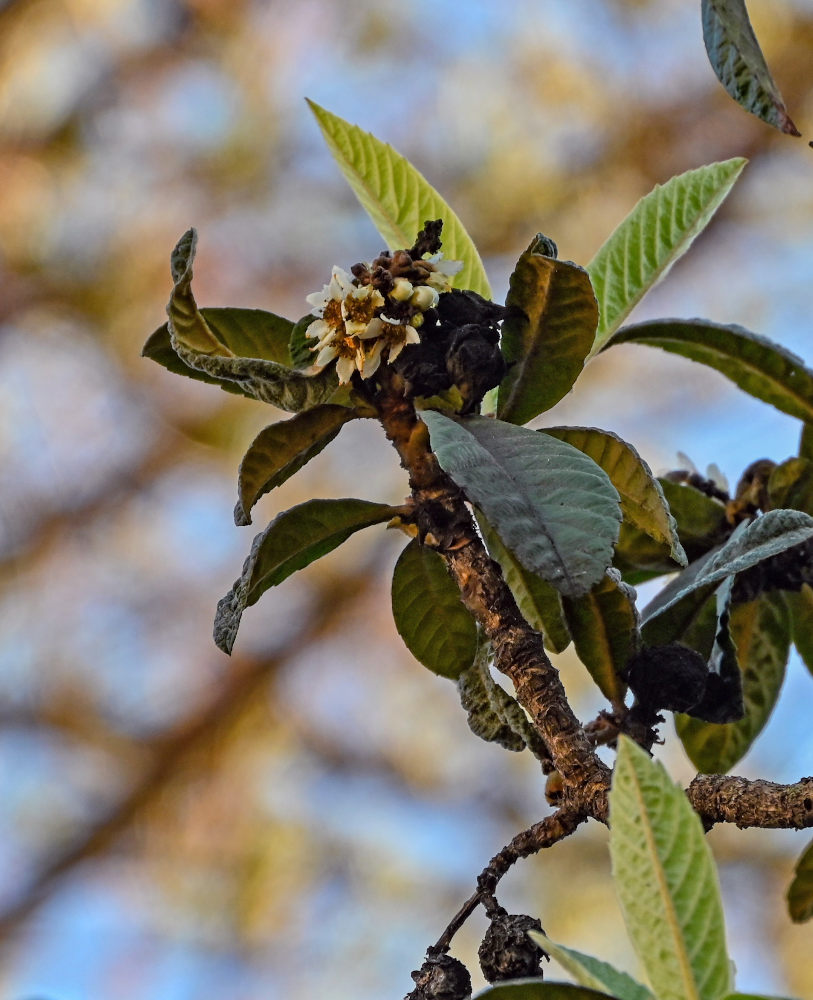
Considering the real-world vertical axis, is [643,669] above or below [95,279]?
below

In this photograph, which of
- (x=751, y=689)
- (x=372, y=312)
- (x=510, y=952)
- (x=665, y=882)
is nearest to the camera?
(x=665, y=882)

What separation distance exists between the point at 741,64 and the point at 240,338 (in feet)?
1.14

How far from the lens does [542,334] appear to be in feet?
2.35

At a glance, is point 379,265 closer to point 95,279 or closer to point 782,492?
point 782,492

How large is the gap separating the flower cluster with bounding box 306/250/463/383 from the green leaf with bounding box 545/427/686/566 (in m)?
0.11

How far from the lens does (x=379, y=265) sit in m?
0.72

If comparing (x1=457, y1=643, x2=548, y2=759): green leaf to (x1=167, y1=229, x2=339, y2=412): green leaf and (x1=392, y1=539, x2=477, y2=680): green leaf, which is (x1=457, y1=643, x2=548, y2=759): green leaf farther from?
(x1=167, y1=229, x2=339, y2=412): green leaf

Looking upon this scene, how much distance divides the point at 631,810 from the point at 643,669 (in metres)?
0.25

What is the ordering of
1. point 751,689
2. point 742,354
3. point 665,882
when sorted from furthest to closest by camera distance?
point 751,689, point 742,354, point 665,882

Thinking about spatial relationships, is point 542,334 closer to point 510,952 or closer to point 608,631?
point 608,631

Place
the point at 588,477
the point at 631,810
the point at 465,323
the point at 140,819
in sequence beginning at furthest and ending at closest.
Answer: the point at 140,819 < the point at 465,323 < the point at 588,477 < the point at 631,810

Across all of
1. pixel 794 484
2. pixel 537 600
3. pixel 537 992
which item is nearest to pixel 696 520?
pixel 794 484

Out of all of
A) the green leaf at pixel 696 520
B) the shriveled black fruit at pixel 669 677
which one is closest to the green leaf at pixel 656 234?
the green leaf at pixel 696 520

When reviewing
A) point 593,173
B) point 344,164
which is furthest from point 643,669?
point 593,173
